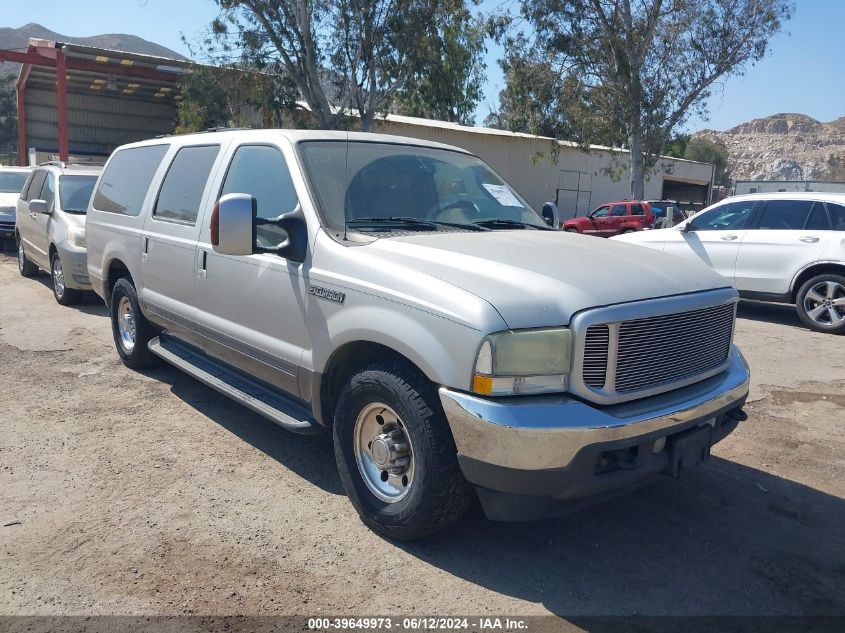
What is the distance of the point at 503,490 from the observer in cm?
296

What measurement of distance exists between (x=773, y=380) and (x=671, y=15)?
2324 centimetres

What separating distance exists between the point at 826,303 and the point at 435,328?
7870 millimetres

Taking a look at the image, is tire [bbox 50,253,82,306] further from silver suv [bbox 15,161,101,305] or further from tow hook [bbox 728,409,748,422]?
tow hook [bbox 728,409,748,422]

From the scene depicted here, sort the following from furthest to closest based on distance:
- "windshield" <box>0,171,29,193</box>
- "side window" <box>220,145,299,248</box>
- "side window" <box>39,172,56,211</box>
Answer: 1. "windshield" <box>0,171,29,193</box>
2. "side window" <box>39,172,56,211</box>
3. "side window" <box>220,145,299,248</box>

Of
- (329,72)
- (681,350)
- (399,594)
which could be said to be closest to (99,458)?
(399,594)

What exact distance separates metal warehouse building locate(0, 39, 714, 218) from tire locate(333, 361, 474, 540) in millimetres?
24488

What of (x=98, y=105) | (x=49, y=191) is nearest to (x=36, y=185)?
(x=49, y=191)

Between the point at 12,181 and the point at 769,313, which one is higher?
the point at 12,181

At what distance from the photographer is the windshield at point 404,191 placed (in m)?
4.03

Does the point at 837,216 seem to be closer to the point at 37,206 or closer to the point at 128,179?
the point at 128,179

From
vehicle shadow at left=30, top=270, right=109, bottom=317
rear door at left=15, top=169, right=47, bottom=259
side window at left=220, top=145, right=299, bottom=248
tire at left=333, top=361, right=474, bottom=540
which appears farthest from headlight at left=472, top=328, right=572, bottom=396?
rear door at left=15, top=169, right=47, bottom=259

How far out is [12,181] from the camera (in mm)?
16547

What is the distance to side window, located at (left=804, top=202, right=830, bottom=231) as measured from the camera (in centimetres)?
928

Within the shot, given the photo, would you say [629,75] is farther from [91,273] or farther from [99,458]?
[99,458]
